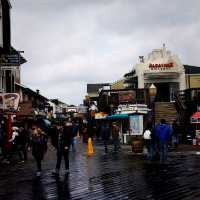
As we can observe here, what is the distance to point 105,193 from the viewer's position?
13023 mm

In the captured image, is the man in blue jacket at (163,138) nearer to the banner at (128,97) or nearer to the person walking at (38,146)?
the person walking at (38,146)

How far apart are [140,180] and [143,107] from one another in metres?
24.6

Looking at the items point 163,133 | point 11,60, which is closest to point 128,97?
point 11,60

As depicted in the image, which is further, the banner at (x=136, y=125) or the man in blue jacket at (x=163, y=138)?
the banner at (x=136, y=125)

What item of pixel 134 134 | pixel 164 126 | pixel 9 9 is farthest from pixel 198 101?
pixel 164 126

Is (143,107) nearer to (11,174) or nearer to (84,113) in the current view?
(11,174)

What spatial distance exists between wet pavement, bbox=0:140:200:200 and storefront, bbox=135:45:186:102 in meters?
35.7

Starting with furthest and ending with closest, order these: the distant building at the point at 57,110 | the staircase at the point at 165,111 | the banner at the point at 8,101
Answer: the distant building at the point at 57,110
the staircase at the point at 165,111
the banner at the point at 8,101

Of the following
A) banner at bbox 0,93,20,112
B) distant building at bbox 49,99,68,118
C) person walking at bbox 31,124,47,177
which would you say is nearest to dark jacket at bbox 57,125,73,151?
person walking at bbox 31,124,47,177

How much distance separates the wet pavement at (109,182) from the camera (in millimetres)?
12820

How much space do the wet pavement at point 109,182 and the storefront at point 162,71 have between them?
35.7m

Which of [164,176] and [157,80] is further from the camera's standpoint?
[157,80]

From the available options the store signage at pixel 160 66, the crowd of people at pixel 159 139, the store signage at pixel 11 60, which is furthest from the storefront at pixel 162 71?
the crowd of people at pixel 159 139

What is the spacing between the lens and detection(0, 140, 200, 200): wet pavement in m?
12.8
